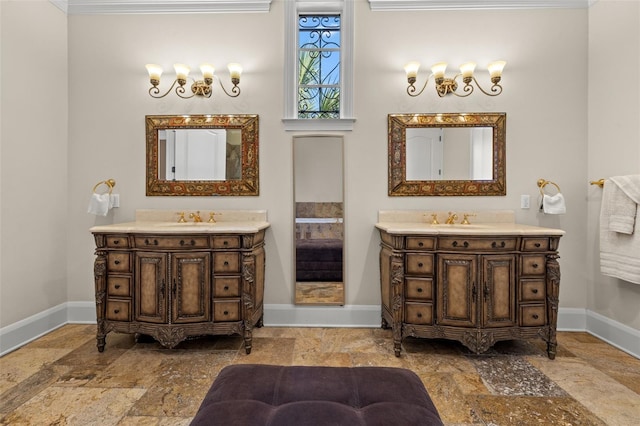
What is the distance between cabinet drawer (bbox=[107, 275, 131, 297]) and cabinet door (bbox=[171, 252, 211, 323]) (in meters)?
0.35

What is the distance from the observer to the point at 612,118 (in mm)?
2686

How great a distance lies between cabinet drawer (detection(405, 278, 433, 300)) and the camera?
2.40 m

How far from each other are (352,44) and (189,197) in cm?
206

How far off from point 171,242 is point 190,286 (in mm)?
351

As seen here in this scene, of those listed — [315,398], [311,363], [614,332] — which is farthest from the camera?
[614,332]

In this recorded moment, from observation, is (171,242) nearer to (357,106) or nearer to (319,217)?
(319,217)

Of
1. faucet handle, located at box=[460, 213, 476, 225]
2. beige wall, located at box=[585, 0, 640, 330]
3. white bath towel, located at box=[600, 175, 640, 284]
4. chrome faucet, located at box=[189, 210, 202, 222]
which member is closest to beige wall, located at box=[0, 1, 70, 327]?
chrome faucet, located at box=[189, 210, 202, 222]

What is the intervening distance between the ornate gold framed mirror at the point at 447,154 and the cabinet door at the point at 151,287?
2.03 meters

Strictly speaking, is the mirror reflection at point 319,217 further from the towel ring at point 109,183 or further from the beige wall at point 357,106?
the towel ring at point 109,183

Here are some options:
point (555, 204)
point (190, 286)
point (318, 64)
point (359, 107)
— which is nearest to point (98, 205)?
point (190, 286)

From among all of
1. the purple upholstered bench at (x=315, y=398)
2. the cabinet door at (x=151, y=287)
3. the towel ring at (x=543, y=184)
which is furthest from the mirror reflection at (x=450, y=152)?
the cabinet door at (x=151, y=287)

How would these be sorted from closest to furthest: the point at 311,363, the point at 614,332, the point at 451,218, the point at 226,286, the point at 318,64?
the point at 311,363 < the point at 226,286 < the point at 614,332 < the point at 451,218 < the point at 318,64

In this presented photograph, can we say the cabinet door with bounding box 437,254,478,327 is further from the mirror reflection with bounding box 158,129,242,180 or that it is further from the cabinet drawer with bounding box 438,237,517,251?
A: the mirror reflection with bounding box 158,129,242,180

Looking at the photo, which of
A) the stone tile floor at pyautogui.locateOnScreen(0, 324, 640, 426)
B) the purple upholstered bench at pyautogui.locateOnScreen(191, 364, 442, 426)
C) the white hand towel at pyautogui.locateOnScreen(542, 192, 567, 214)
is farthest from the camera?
the white hand towel at pyautogui.locateOnScreen(542, 192, 567, 214)
